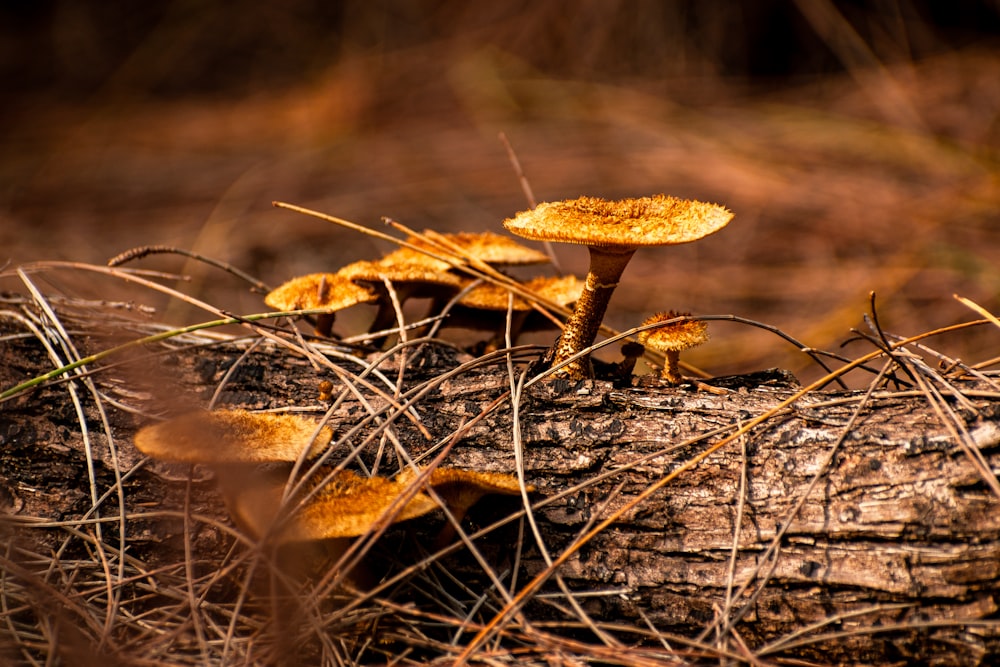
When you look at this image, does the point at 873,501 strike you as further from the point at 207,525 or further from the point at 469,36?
the point at 469,36

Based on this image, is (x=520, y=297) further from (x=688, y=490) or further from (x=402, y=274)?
(x=688, y=490)

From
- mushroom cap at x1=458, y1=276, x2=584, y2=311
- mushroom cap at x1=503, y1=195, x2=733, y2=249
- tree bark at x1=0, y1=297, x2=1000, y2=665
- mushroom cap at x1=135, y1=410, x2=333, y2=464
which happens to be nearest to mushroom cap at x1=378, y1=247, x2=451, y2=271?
mushroom cap at x1=458, y1=276, x2=584, y2=311

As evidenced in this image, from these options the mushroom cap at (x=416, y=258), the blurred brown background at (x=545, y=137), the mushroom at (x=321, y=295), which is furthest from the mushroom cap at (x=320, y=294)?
the blurred brown background at (x=545, y=137)

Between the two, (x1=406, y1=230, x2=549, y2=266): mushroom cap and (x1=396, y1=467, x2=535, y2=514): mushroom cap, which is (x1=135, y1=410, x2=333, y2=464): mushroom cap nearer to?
(x1=396, y1=467, x2=535, y2=514): mushroom cap

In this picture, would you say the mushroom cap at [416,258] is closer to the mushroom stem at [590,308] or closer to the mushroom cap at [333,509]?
the mushroom stem at [590,308]

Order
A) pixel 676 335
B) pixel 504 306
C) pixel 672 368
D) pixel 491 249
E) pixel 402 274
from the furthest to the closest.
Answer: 1. pixel 491 249
2. pixel 504 306
3. pixel 402 274
4. pixel 672 368
5. pixel 676 335

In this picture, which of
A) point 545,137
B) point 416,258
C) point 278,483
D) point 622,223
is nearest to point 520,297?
point 416,258
